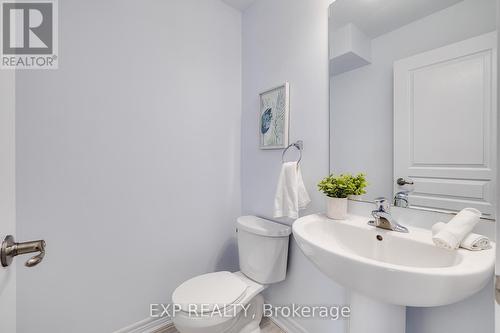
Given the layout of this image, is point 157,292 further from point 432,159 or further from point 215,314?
point 432,159

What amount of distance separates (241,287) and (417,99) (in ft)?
4.24

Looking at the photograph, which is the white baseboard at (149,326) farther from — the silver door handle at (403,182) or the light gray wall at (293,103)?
the silver door handle at (403,182)

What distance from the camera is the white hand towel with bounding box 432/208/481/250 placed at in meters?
Answer: 0.74

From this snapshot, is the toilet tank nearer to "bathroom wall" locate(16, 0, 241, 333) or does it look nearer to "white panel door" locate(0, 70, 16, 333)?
"bathroom wall" locate(16, 0, 241, 333)

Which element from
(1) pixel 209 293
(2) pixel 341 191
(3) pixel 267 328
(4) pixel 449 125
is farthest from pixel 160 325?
(4) pixel 449 125

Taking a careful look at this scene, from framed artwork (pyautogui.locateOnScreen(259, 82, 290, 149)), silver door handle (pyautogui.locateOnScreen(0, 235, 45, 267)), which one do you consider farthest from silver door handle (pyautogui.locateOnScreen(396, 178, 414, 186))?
silver door handle (pyautogui.locateOnScreen(0, 235, 45, 267))

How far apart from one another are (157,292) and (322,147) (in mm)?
1414

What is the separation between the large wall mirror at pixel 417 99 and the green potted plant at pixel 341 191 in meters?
0.08

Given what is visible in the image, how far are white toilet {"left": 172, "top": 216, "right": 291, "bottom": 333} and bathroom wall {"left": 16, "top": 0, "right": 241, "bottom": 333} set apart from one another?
1.08ft

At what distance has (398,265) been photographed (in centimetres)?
77

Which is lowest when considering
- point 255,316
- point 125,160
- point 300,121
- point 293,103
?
point 255,316

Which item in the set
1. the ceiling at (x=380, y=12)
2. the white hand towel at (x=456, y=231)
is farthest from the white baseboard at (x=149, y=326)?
the ceiling at (x=380, y=12)

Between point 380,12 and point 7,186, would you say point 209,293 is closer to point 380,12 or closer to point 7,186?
point 7,186

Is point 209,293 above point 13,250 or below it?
below
